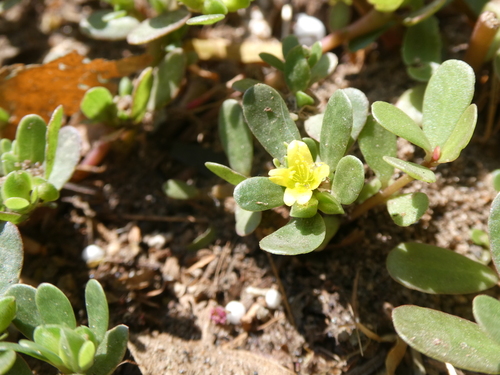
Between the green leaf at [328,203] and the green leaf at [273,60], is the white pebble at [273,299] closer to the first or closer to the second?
the green leaf at [328,203]

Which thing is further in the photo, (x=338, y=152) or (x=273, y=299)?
(x=273, y=299)

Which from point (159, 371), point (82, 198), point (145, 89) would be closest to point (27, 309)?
point (159, 371)

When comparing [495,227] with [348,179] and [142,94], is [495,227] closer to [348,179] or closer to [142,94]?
[348,179]

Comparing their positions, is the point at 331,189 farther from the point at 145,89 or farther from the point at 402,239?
the point at 145,89

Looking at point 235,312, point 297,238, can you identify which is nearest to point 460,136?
point 297,238

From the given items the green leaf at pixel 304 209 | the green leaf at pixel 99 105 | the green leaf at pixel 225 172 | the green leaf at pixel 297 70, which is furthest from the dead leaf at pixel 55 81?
the green leaf at pixel 304 209

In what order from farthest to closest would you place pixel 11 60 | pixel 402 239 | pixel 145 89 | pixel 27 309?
1. pixel 11 60
2. pixel 145 89
3. pixel 402 239
4. pixel 27 309
